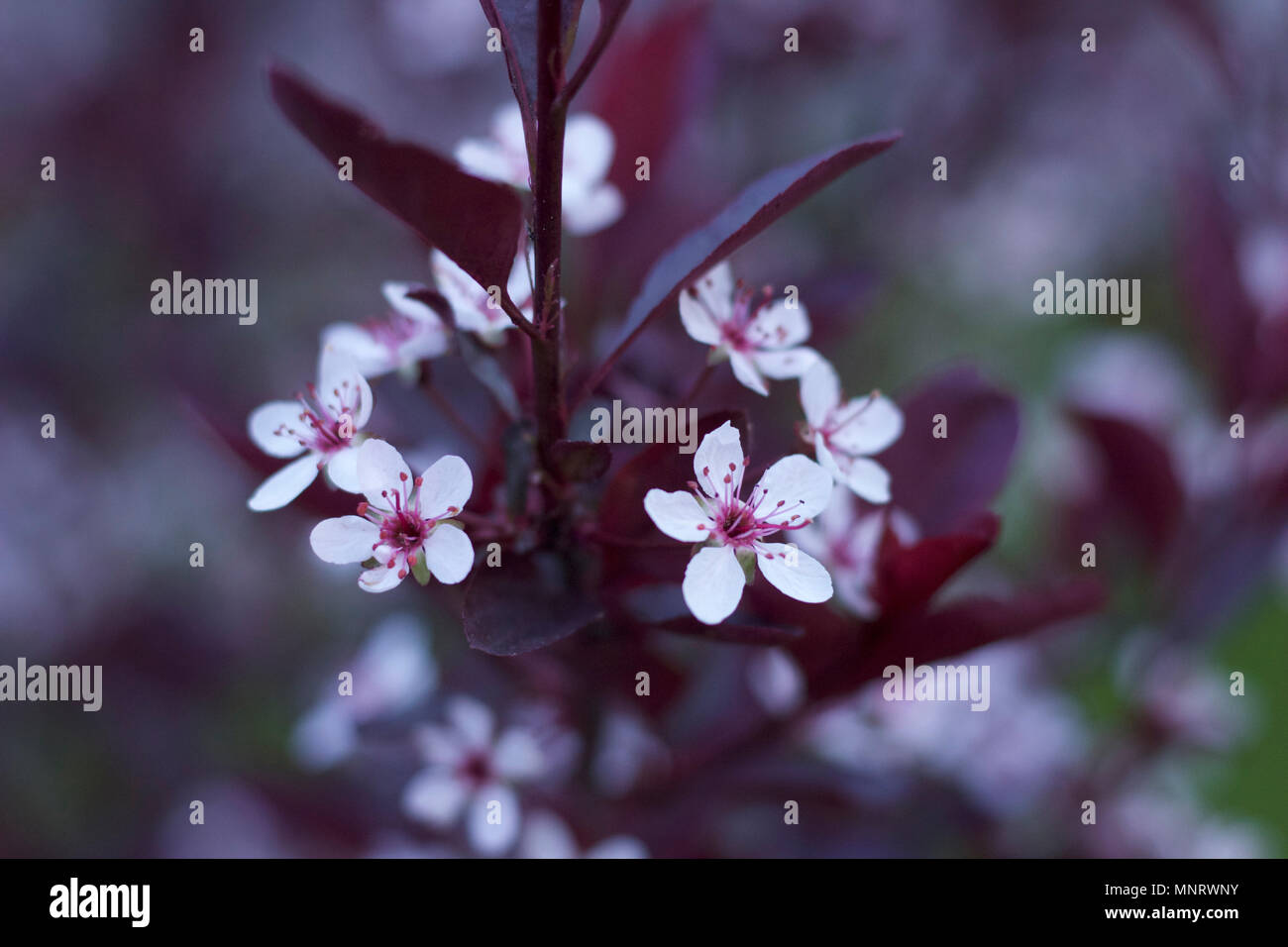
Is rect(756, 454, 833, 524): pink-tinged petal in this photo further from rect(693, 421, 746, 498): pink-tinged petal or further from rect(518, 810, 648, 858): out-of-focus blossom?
rect(518, 810, 648, 858): out-of-focus blossom

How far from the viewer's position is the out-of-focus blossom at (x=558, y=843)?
101 cm

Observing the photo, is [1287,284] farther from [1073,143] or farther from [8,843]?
[8,843]

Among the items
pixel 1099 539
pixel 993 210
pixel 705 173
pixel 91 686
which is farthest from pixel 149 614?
pixel 993 210

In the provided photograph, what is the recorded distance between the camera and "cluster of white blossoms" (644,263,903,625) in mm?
729

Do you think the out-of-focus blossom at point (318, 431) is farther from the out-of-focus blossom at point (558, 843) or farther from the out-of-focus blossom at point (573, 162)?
the out-of-focus blossom at point (558, 843)

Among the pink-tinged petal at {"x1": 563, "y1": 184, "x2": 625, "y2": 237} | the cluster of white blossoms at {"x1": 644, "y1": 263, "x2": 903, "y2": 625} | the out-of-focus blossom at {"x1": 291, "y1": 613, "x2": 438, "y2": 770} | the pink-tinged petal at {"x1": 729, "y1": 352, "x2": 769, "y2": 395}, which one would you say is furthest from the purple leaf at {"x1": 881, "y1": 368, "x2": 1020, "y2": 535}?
the out-of-focus blossom at {"x1": 291, "y1": 613, "x2": 438, "y2": 770}

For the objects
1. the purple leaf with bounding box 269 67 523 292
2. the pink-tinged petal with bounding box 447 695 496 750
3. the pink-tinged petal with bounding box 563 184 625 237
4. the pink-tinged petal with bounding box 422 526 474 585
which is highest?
the pink-tinged petal with bounding box 563 184 625 237

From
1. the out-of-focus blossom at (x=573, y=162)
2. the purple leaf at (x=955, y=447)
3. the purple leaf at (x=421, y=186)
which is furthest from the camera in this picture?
the purple leaf at (x=955, y=447)

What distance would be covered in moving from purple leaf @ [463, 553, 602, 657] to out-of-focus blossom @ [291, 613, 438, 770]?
1.22 feet

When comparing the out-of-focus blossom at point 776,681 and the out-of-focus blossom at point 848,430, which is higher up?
the out-of-focus blossom at point 848,430

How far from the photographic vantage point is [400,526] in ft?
2.42

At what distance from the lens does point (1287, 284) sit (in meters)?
1.34

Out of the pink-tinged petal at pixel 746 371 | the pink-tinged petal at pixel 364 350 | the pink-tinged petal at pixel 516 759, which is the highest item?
the pink-tinged petal at pixel 364 350

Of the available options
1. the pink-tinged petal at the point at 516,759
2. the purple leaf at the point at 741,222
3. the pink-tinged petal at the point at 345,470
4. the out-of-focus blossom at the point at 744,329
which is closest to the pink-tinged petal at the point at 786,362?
the out-of-focus blossom at the point at 744,329
